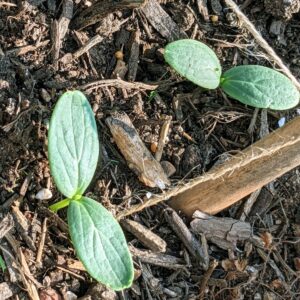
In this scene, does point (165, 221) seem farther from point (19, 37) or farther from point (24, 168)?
point (19, 37)

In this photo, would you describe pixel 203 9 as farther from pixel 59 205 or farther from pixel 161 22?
pixel 59 205

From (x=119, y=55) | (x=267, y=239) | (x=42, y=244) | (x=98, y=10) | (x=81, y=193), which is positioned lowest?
(x=267, y=239)

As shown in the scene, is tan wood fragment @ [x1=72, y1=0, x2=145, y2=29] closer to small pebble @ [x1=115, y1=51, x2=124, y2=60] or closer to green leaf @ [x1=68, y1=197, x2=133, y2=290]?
small pebble @ [x1=115, y1=51, x2=124, y2=60]

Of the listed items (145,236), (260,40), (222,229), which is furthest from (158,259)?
(260,40)

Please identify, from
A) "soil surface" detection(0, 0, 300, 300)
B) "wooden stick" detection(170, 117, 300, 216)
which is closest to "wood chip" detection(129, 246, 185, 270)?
"soil surface" detection(0, 0, 300, 300)

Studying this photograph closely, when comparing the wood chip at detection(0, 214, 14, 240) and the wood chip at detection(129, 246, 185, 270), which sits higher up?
the wood chip at detection(0, 214, 14, 240)

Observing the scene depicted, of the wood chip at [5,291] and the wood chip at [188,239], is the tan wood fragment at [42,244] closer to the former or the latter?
the wood chip at [5,291]
